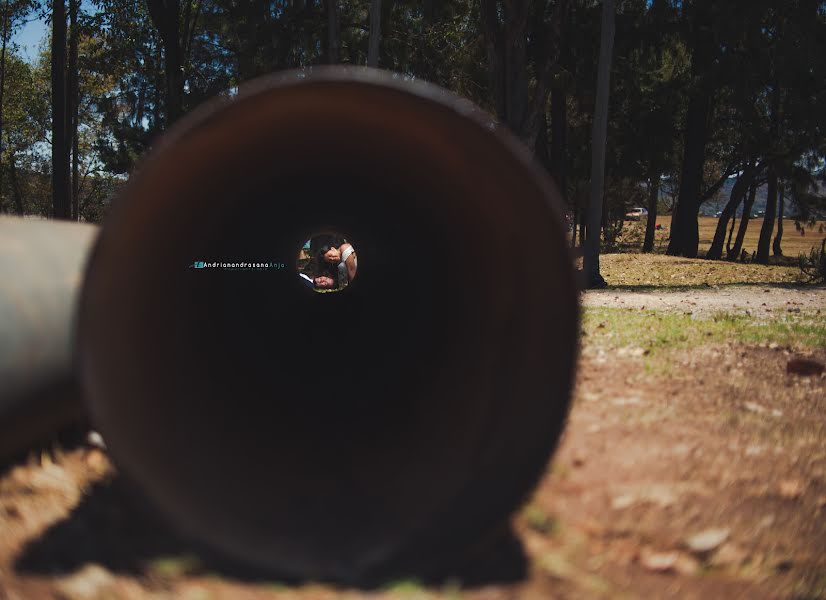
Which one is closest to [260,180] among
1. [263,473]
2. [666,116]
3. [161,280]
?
[161,280]

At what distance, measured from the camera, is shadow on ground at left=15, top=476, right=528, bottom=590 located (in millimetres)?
2402

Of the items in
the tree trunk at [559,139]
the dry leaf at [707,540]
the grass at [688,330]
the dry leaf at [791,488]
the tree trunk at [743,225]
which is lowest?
the dry leaf at [707,540]

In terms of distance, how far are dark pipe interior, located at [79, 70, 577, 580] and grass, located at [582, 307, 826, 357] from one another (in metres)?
3.28

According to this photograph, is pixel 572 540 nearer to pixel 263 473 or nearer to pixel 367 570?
pixel 367 570

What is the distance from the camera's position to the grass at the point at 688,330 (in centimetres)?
669

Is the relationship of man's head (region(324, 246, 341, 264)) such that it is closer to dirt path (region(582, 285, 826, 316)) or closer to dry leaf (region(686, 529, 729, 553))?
dirt path (region(582, 285, 826, 316))

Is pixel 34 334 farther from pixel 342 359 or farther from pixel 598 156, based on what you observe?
pixel 598 156

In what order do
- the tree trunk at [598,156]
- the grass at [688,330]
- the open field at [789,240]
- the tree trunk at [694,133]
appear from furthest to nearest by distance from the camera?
the open field at [789,240]
the tree trunk at [694,133]
the tree trunk at [598,156]
the grass at [688,330]

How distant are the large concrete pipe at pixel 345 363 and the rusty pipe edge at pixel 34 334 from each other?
1.33ft

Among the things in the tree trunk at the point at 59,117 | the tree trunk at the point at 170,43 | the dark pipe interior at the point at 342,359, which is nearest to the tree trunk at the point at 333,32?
the tree trunk at the point at 170,43

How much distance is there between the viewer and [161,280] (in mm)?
3062

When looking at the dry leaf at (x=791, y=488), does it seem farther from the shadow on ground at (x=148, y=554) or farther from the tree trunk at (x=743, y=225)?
the tree trunk at (x=743, y=225)

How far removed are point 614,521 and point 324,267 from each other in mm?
8576

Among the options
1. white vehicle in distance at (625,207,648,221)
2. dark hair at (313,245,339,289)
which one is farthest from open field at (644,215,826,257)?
dark hair at (313,245,339,289)
